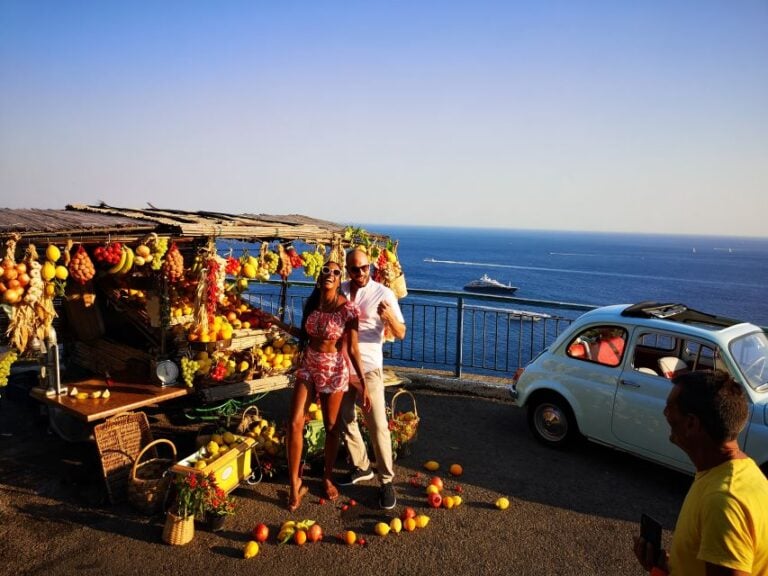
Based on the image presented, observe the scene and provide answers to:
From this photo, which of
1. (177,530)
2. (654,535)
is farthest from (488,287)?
(654,535)

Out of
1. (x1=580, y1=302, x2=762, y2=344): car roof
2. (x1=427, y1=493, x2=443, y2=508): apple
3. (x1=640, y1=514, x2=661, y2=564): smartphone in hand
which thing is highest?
(x1=580, y1=302, x2=762, y2=344): car roof

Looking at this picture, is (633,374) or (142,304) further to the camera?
(142,304)

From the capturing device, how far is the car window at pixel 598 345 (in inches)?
252

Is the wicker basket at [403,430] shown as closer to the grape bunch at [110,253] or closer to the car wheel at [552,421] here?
the car wheel at [552,421]

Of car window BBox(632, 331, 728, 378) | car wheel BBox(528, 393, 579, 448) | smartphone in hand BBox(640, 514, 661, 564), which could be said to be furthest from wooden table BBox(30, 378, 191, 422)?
car window BBox(632, 331, 728, 378)

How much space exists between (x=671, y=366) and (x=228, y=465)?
4.92m

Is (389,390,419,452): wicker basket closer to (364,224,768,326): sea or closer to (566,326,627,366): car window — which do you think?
(566,326,627,366): car window

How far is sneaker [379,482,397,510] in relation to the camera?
208 inches

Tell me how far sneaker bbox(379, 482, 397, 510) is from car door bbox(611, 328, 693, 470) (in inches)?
105

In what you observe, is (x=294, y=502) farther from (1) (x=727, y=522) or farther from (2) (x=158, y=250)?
(1) (x=727, y=522)

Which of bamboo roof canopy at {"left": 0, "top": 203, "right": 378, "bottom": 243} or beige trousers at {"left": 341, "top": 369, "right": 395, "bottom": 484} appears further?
bamboo roof canopy at {"left": 0, "top": 203, "right": 378, "bottom": 243}

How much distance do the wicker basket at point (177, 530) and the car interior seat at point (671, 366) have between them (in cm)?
509

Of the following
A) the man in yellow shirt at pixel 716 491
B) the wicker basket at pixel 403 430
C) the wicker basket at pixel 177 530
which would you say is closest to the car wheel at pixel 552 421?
the wicker basket at pixel 403 430

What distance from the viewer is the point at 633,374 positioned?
19.4ft
